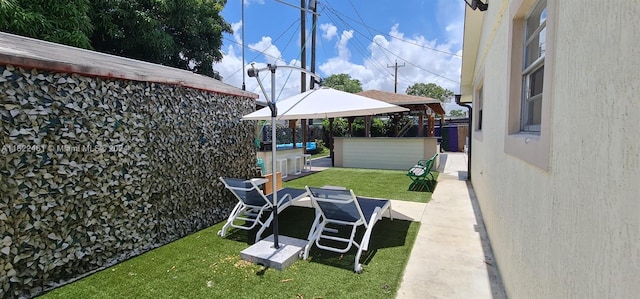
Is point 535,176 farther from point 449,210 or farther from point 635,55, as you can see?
point 449,210

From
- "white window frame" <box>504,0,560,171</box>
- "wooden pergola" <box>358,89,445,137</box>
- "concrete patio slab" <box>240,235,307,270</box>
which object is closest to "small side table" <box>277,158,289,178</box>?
"wooden pergola" <box>358,89,445,137</box>

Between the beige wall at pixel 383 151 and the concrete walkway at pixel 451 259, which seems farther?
the beige wall at pixel 383 151

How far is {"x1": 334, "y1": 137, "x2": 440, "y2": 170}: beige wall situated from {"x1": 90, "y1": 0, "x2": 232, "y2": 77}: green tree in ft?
33.7

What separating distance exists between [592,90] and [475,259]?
3.39 m

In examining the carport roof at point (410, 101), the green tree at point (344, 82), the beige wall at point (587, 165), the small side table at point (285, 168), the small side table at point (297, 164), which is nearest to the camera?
the beige wall at point (587, 165)

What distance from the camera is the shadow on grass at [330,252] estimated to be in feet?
13.8

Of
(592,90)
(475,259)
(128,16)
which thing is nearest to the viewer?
(592,90)

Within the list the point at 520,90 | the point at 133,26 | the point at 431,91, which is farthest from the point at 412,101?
the point at 431,91

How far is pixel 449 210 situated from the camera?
6441 millimetres

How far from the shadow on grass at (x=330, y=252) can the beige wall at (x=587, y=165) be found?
7.15 ft

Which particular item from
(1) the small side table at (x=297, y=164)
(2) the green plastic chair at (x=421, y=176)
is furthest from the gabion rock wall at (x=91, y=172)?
(1) the small side table at (x=297, y=164)

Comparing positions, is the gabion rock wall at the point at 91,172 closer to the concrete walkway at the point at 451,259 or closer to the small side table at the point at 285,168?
the concrete walkway at the point at 451,259

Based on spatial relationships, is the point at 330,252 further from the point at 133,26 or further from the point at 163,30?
the point at 163,30

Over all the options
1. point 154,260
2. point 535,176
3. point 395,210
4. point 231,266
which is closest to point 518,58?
point 535,176
